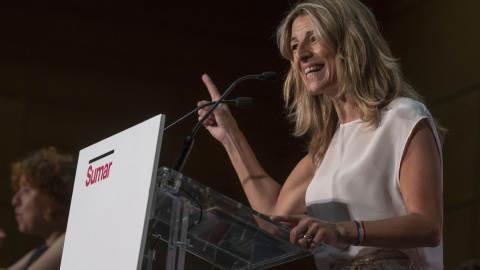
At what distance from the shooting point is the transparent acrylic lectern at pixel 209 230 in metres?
1.68

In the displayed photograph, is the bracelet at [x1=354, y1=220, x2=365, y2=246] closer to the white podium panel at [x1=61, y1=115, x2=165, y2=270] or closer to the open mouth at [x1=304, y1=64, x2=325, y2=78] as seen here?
the white podium panel at [x1=61, y1=115, x2=165, y2=270]

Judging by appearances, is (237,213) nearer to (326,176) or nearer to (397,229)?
(397,229)

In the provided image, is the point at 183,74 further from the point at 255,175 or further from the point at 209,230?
the point at 209,230

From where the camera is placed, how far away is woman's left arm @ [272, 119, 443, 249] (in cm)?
167

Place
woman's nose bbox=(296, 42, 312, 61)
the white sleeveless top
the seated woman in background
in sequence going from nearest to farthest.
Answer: the white sleeveless top, woman's nose bbox=(296, 42, 312, 61), the seated woman in background

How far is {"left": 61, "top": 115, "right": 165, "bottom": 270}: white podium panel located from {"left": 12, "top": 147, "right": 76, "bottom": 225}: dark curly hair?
9.12 ft

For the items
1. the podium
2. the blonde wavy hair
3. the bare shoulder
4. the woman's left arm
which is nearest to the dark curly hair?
the bare shoulder

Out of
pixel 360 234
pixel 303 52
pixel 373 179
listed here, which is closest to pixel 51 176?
pixel 303 52

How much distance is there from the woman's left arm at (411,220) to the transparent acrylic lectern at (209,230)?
0.05 meters

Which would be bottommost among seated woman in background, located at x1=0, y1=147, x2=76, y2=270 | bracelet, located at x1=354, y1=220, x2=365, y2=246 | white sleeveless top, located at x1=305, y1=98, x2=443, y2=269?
bracelet, located at x1=354, y1=220, x2=365, y2=246

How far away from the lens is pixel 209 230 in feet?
5.95

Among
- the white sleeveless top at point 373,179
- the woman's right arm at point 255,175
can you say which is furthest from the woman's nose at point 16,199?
the white sleeveless top at point 373,179

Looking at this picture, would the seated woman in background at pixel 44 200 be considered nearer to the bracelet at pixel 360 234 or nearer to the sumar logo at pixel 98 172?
the sumar logo at pixel 98 172

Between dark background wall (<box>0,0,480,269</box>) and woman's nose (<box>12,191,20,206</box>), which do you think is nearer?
dark background wall (<box>0,0,480,269</box>)
